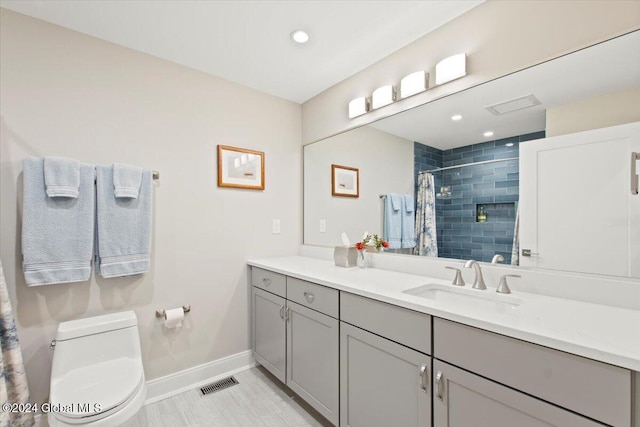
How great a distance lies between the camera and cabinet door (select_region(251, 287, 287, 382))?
202cm

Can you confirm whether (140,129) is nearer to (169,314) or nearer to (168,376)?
(169,314)

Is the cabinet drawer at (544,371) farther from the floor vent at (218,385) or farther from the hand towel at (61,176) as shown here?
the hand towel at (61,176)

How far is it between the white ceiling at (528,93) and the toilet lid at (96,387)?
7.08 feet

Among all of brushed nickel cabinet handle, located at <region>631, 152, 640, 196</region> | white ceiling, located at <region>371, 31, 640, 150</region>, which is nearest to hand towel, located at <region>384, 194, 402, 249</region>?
white ceiling, located at <region>371, 31, 640, 150</region>

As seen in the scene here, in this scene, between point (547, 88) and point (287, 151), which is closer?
point (547, 88)

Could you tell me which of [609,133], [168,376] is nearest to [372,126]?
[609,133]

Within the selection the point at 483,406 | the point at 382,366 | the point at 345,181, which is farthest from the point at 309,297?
the point at 345,181

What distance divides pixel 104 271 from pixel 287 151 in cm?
170

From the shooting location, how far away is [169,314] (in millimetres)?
1987

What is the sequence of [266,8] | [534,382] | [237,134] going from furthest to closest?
[237,134], [266,8], [534,382]

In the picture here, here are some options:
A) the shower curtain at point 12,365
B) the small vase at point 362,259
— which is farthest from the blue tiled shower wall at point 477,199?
the shower curtain at point 12,365

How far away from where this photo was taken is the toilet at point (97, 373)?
126cm

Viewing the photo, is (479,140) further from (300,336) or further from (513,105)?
(300,336)

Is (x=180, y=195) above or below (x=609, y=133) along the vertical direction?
below
